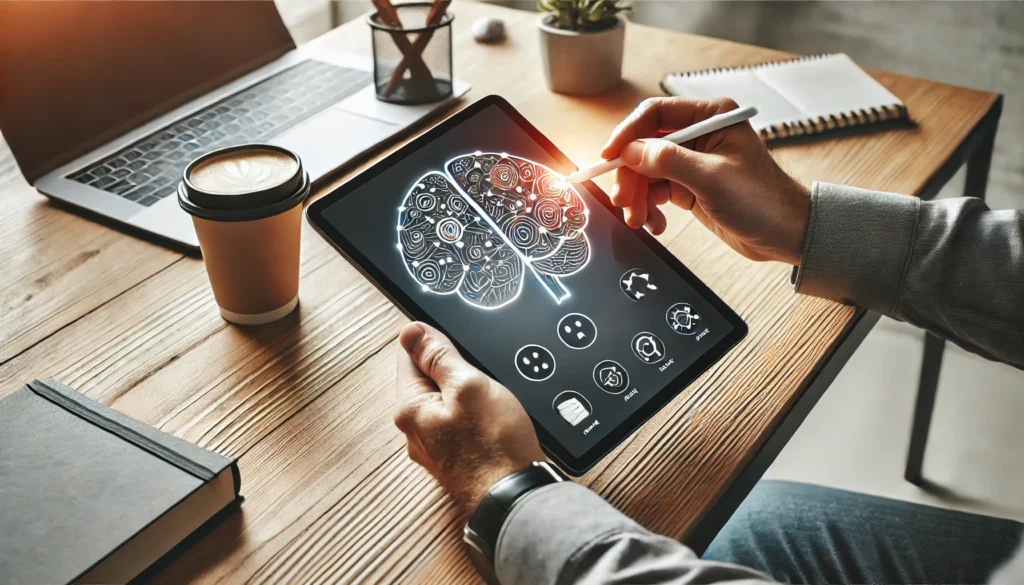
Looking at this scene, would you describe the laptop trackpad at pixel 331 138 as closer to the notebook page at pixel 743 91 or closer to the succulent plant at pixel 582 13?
the succulent plant at pixel 582 13

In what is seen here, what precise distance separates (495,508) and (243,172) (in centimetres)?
40

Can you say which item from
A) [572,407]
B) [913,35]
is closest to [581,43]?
[572,407]

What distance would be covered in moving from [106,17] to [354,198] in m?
0.64

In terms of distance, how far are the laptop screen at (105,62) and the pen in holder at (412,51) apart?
26 centimetres

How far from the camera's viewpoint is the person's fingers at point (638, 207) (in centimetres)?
83

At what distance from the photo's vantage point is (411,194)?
2.52ft

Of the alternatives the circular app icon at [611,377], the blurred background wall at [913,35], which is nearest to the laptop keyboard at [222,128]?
the circular app icon at [611,377]

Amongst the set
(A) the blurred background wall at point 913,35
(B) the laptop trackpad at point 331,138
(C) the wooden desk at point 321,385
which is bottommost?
(A) the blurred background wall at point 913,35

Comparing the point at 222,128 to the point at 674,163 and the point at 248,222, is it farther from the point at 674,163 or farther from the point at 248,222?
the point at 674,163

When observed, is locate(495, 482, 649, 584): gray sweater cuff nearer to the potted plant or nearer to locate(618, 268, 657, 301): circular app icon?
locate(618, 268, 657, 301): circular app icon

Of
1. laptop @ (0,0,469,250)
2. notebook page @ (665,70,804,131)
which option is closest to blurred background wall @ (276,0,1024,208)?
notebook page @ (665,70,804,131)

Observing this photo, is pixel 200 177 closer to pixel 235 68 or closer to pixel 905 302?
pixel 235 68

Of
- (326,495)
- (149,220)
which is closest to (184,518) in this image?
(326,495)

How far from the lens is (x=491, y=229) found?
2.58 feet
